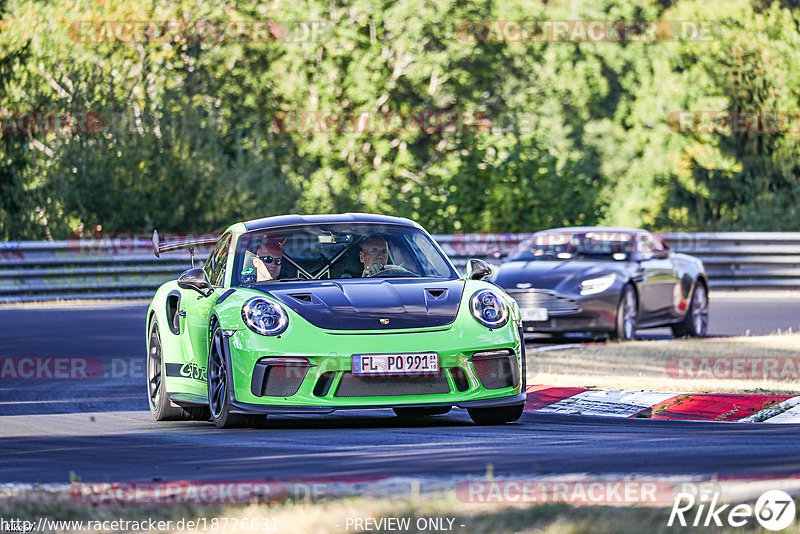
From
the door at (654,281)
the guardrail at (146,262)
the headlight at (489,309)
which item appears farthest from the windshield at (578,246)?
the headlight at (489,309)

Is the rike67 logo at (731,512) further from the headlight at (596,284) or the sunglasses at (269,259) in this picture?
the headlight at (596,284)

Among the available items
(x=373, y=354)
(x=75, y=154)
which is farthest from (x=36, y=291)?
(x=373, y=354)

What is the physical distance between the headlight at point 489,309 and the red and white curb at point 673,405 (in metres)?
1.53

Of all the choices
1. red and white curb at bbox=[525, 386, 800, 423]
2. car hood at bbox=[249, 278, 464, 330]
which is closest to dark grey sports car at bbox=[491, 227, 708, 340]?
red and white curb at bbox=[525, 386, 800, 423]

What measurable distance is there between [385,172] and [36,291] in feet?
Result: 75.3

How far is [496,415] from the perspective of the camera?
30.0 feet

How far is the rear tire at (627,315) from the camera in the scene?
16984 mm

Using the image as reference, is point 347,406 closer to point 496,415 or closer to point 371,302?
point 371,302

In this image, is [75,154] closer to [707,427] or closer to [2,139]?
[2,139]

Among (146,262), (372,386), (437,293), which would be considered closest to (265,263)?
(437,293)

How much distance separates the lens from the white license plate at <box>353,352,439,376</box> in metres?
8.46

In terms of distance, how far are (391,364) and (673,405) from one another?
2.55 m

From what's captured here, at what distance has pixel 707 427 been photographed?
9.01m

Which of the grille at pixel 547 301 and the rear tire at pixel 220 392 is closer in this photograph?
the rear tire at pixel 220 392
